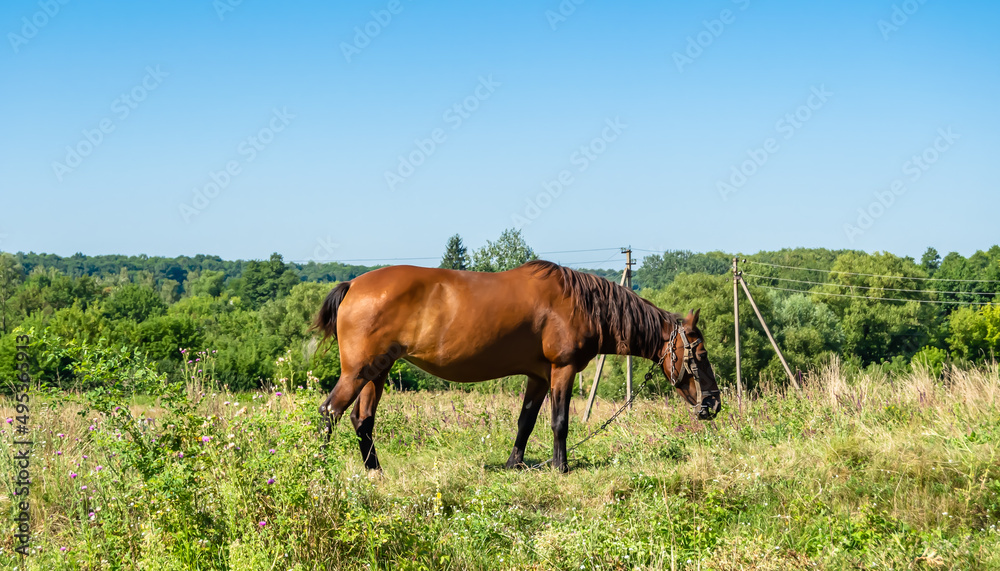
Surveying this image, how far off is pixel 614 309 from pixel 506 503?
2.38m

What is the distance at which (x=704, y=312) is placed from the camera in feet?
154

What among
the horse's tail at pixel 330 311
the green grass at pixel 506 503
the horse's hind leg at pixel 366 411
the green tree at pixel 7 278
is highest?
the green tree at pixel 7 278

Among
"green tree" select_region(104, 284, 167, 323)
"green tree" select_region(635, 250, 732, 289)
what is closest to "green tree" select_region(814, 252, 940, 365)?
"green tree" select_region(635, 250, 732, 289)

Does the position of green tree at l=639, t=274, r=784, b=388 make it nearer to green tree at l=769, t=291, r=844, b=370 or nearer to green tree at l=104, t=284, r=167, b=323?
green tree at l=769, t=291, r=844, b=370

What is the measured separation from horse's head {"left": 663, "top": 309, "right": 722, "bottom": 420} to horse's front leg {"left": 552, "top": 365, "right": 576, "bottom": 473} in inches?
45.6

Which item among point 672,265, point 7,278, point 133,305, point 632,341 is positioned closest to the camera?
point 632,341

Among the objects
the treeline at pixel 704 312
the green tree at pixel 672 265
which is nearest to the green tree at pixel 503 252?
the treeline at pixel 704 312

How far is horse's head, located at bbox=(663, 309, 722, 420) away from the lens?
23.8 feet

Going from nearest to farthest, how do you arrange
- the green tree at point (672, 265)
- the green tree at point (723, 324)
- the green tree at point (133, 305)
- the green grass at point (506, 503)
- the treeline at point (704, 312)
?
the green grass at point (506, 503) < the green tree at point (723, 324) < the treeline at point (704, 312) < the green tree at point (133, 305) < the green tree at point (672, 265)

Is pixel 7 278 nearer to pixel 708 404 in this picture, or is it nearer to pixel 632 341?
pixel 632 341

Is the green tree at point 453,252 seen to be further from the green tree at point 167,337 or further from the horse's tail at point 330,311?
the horse's tail at point 330,311

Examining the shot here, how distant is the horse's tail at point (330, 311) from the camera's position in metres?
6.89

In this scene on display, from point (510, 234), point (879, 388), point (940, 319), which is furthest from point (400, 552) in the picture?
point (940, 319)

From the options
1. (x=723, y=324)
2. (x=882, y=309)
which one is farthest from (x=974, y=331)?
(x=723, y=324)
